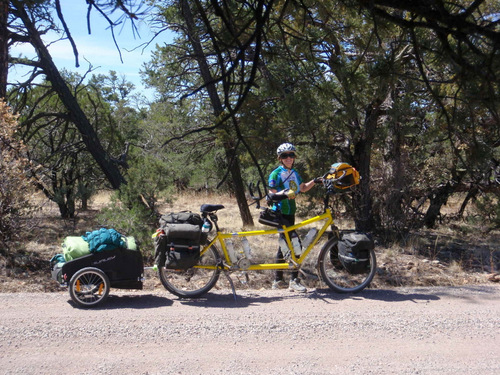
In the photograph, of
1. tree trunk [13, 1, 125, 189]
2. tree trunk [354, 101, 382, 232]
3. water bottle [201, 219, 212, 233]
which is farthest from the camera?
tree trunk [354, 101, 382, 232]

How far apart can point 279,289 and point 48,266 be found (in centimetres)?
360

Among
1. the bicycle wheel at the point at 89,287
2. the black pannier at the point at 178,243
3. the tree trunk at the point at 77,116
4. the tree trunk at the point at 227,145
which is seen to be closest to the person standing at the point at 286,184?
the black pannier at the point at 178,243

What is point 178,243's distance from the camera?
5.81m

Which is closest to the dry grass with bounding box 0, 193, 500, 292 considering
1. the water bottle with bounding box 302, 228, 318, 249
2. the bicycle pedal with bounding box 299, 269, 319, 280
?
the bicycle pedal with bounding box 299, 269, 319, 280

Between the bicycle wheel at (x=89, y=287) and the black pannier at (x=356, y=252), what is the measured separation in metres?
2.79

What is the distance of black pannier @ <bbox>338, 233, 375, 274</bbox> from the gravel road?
0.37 meters

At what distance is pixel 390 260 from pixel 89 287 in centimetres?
508

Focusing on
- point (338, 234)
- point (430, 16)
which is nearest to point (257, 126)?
point (338, 234)

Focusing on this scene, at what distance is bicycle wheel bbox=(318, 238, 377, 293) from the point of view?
239 inches

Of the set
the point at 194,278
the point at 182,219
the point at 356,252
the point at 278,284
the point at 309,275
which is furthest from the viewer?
the point at 309,275

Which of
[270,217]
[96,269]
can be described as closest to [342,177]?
[270,217]

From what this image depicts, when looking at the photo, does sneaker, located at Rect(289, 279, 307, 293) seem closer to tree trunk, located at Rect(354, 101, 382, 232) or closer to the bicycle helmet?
the bicycle helmet

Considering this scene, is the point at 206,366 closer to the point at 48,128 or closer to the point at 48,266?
the point at 48,266

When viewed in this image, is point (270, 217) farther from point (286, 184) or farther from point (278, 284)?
point (278, 284)
